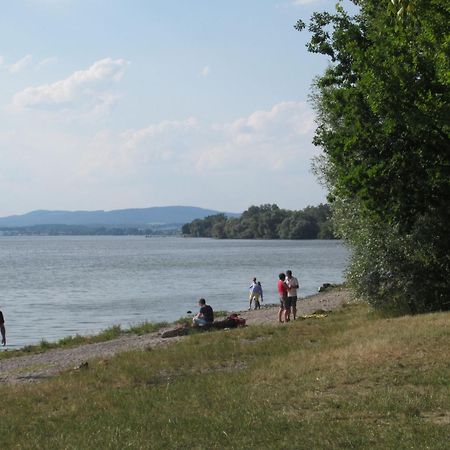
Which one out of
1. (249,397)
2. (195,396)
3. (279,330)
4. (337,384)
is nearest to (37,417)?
(195,396)

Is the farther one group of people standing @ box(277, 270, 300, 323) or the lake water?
the lake water

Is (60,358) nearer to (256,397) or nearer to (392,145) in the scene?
(392,145)

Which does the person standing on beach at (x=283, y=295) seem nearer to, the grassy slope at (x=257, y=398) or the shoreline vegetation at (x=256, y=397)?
the shoreline vegetation at (x=256, y=397)

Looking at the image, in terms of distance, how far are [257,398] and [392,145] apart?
10.8m

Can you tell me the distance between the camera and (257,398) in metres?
12.7

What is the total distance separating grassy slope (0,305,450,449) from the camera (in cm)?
1030

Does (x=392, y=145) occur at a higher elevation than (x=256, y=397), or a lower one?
higher

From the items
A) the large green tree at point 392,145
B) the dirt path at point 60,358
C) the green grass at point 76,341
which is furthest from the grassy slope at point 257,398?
the green grass at point 76,341

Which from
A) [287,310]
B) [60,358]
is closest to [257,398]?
[60,358]


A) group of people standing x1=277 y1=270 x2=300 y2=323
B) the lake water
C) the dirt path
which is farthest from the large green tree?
the lake water

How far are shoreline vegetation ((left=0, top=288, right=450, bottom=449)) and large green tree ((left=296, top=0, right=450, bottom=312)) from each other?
12.5 feet

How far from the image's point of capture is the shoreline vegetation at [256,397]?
1032 cm

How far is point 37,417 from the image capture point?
13.2m

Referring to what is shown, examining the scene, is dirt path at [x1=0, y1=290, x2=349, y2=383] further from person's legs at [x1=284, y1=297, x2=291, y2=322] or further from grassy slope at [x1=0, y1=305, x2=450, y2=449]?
person's legs at [x1=284, y1=297, x2=291, y2=322]
